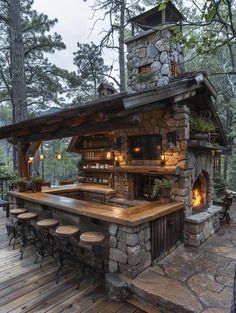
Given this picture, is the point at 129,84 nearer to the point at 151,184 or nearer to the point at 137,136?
the point at 137,136

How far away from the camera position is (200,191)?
5961 mm

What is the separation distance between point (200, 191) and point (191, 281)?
3.14 metres

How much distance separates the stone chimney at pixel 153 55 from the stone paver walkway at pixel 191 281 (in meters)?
4.46

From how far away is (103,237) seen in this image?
340 centimetres

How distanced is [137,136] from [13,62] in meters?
5.79

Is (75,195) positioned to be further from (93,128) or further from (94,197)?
(93,128)

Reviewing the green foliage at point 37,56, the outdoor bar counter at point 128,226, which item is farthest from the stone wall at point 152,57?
the green foliage at point 37,56

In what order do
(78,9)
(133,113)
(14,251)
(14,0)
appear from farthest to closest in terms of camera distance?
(78,9), (14,0), (14,251), (133,113)

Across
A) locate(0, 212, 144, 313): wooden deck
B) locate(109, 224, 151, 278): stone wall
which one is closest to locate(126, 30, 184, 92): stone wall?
locate(109, 224, 151, 278): stone wall

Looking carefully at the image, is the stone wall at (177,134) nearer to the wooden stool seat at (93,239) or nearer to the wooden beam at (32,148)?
the wooden stool seat at (93,239)

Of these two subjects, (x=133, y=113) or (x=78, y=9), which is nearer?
(x=133, y=113)

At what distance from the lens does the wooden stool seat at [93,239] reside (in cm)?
325

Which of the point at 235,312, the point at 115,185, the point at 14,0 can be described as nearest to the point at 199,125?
the point at 115,185

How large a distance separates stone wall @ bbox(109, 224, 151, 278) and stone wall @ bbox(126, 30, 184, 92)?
Result: 172 inches
